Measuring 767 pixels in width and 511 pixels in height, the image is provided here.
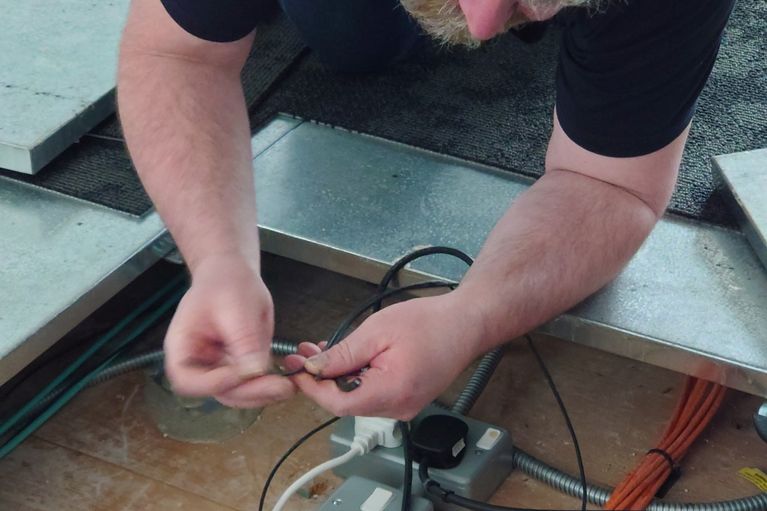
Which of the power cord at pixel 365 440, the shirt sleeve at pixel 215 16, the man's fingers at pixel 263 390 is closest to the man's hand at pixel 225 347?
the man's fingers at pixel 263 390

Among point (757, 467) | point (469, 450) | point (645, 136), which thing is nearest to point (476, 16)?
point (645, 136)

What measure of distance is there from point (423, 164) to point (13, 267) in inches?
22.2

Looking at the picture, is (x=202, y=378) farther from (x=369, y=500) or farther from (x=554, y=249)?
(x=554, y=249)

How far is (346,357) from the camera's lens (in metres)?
0.89

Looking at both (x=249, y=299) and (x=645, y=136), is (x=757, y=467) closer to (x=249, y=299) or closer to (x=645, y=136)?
(x=645, y=136)

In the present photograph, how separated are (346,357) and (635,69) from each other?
0.44m

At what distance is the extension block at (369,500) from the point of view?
1076mm

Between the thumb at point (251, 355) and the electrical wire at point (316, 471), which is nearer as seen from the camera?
the thumb at point (251, 355)

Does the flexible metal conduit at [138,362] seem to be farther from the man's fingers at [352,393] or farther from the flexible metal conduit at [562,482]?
the man's fingers at [352,393]

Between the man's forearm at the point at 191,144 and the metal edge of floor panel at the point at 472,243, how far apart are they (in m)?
0.19

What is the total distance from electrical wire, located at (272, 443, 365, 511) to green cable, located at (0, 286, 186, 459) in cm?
35

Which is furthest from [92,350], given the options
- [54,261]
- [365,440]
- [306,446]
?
[365,440]

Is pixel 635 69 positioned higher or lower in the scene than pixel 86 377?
higher

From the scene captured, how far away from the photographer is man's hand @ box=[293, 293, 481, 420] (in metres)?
0.89
